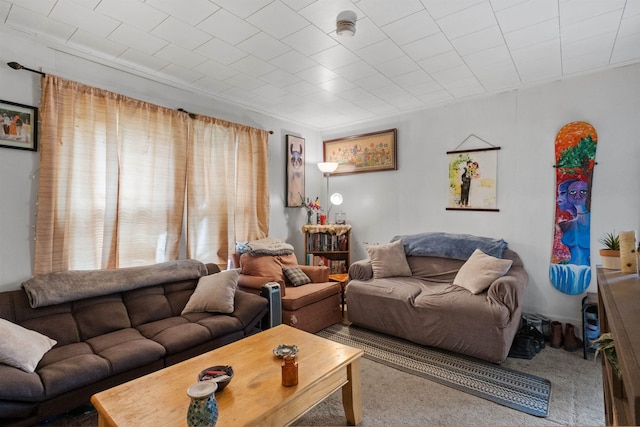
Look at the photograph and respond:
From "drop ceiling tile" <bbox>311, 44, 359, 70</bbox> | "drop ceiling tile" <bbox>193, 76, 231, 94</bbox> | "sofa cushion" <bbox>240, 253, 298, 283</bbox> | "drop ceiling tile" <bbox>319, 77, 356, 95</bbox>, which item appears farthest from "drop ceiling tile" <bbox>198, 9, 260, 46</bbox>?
"sofa cushion" <bbox>240, 253, 298, 283</bbox>

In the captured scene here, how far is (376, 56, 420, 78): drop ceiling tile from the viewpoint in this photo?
9.00 ft

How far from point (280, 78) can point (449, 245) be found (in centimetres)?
256

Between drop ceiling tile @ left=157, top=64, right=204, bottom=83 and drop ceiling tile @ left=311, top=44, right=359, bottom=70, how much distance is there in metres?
1.21

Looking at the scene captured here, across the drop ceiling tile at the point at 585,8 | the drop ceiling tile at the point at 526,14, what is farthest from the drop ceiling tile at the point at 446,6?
the drop ceiling tile at the point at 585,8

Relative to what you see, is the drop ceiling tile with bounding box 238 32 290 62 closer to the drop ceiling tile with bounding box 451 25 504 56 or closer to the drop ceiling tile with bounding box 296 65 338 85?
the drop ceiling tile with bounding box 296 65 338 85

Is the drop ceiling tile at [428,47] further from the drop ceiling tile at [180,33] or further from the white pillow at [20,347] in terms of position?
the white pillow at [20,347]

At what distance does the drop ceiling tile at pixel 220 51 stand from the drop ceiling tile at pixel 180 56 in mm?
93

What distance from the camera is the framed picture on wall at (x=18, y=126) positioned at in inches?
89.5

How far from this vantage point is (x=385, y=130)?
4402 mm

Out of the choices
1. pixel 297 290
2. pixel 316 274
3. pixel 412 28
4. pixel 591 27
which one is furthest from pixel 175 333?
pixel 591 27

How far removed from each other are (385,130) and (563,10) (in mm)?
2456

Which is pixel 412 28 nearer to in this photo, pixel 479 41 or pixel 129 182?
pixel 479 41

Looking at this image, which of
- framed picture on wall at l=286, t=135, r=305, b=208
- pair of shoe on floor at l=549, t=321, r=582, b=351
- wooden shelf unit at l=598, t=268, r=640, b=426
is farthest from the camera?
framed picture on wall at l=286, t=135, r=305, b=208

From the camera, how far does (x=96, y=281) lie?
2441 millimetres
